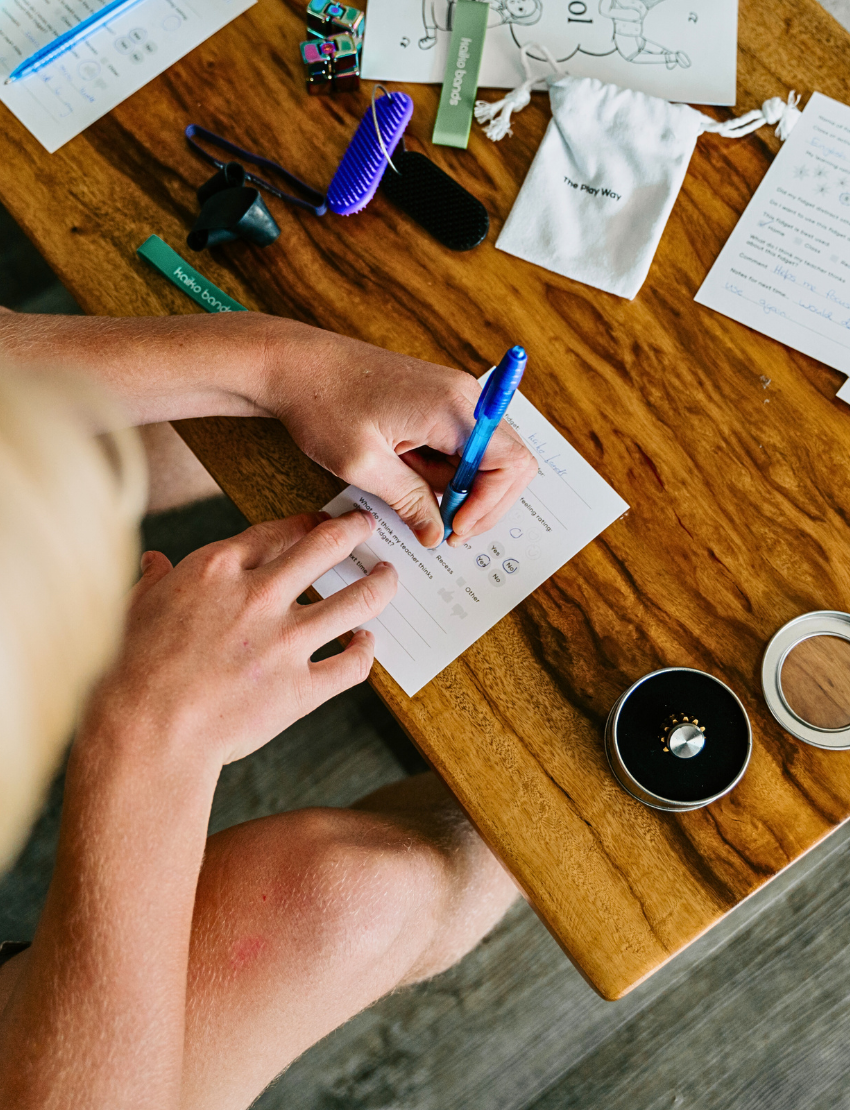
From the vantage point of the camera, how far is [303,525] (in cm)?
71

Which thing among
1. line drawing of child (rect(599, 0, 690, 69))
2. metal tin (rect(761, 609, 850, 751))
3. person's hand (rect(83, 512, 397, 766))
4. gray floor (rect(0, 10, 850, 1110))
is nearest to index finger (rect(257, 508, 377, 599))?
person's hand (rect(83, 512, 397, 766))

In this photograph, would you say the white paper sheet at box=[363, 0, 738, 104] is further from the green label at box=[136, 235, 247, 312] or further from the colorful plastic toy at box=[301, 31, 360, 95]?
the green label at box=[136, 235, 247, 312]

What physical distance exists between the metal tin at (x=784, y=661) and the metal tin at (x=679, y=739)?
0.16ft

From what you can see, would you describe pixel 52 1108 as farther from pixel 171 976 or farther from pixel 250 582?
pixel 250 582

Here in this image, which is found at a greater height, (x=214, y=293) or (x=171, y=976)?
(x=214, y=293)

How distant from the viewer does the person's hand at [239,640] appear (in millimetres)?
597

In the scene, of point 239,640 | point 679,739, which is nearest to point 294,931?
point 239,640

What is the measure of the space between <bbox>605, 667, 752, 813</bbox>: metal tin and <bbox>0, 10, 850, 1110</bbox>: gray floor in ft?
2.54

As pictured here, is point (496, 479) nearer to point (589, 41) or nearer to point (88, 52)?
point (589, 41)

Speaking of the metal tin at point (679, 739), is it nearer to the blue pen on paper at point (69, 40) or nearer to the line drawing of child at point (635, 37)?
the line drawing of child at point (635, 37)

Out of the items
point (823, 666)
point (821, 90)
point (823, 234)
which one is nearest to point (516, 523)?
point (823, 666)

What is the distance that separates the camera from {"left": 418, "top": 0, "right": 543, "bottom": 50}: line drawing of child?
2.74 feet

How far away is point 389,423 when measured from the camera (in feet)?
2.25

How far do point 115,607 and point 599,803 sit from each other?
0.44 metres
